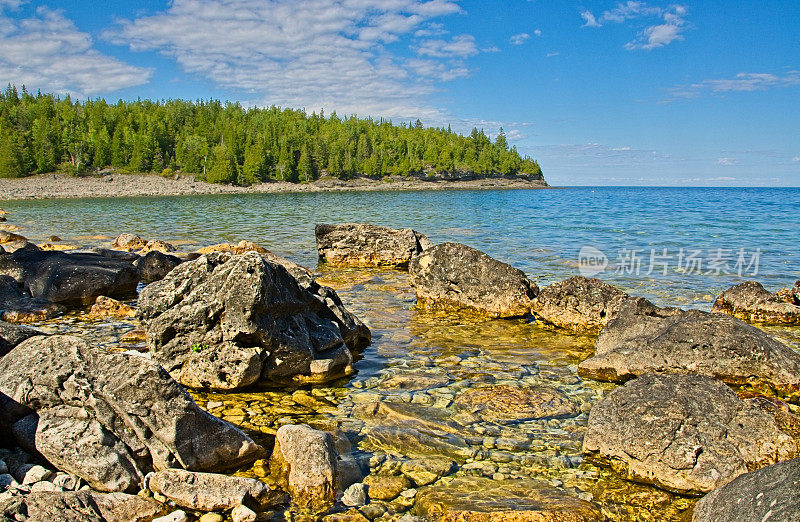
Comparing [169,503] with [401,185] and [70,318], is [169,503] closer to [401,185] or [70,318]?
[70,318]

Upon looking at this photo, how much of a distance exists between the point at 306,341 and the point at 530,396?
342 centimetres

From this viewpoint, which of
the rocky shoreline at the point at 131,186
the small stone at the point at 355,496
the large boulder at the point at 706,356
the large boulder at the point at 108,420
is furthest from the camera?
the rocky shoreline at the point at 131,186

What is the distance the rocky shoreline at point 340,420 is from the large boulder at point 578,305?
1425mm

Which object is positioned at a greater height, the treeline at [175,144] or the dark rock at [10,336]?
Answer: the treeline at [175,144]

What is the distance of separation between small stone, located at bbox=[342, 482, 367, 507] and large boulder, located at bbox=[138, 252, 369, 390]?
122 inches

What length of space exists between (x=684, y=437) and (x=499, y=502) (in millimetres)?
2106

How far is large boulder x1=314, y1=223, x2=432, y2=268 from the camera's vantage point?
19.7 m

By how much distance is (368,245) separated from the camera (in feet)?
66.4

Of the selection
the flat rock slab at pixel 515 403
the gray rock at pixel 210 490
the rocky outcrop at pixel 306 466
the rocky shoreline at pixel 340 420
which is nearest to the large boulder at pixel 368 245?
the rocky shoreline at pixel 340 420

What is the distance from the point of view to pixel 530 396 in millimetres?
7352

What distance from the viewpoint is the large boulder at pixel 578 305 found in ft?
36.4

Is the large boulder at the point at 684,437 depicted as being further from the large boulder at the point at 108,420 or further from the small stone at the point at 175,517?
the small stone at the point at 175,517

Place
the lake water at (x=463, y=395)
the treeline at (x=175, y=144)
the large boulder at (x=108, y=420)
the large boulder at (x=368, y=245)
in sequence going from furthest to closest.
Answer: the treeline at (x=175, y=144) → the large boulder at (x=368, y=245) → the lake water at (x=463, y=395) → the large boulder at (x=108, y=420)

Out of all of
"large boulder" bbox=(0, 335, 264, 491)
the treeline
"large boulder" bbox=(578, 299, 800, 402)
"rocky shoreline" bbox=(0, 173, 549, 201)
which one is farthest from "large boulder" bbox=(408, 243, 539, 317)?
the treeline
